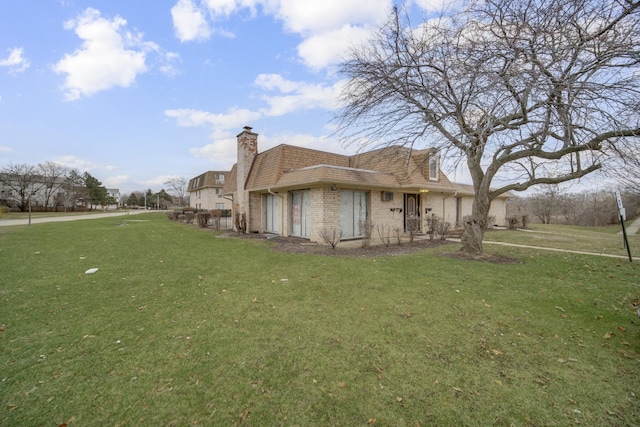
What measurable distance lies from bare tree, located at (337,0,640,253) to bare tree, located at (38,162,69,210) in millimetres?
55659

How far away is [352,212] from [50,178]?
181ft

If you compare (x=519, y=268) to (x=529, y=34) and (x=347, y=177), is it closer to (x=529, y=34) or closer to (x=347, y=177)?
(x=529, y=34)

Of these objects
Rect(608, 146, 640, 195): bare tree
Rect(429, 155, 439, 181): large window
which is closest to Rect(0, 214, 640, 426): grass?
Rect(608, 146, 640, 195): bare tree

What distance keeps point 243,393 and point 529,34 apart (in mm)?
8054

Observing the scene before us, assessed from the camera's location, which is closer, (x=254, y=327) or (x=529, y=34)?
(x=254, y=327)

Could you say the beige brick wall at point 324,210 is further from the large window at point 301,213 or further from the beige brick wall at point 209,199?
the beige brick wall at point 209,199

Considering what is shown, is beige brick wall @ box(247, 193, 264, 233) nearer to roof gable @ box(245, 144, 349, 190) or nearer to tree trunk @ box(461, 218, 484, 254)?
roof gable @ box(245, 144, 349, 190)

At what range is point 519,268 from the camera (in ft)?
22.9

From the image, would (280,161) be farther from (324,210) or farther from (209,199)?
(209,199)

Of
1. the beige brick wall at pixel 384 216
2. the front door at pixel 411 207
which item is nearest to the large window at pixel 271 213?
the beige brick wall at pixel 384 216

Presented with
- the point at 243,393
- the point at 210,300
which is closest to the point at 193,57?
the point at 210,300

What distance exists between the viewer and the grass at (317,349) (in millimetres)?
2170

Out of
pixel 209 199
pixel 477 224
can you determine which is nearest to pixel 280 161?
pixel 477 224

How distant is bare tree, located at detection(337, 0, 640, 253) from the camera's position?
15.5ft
